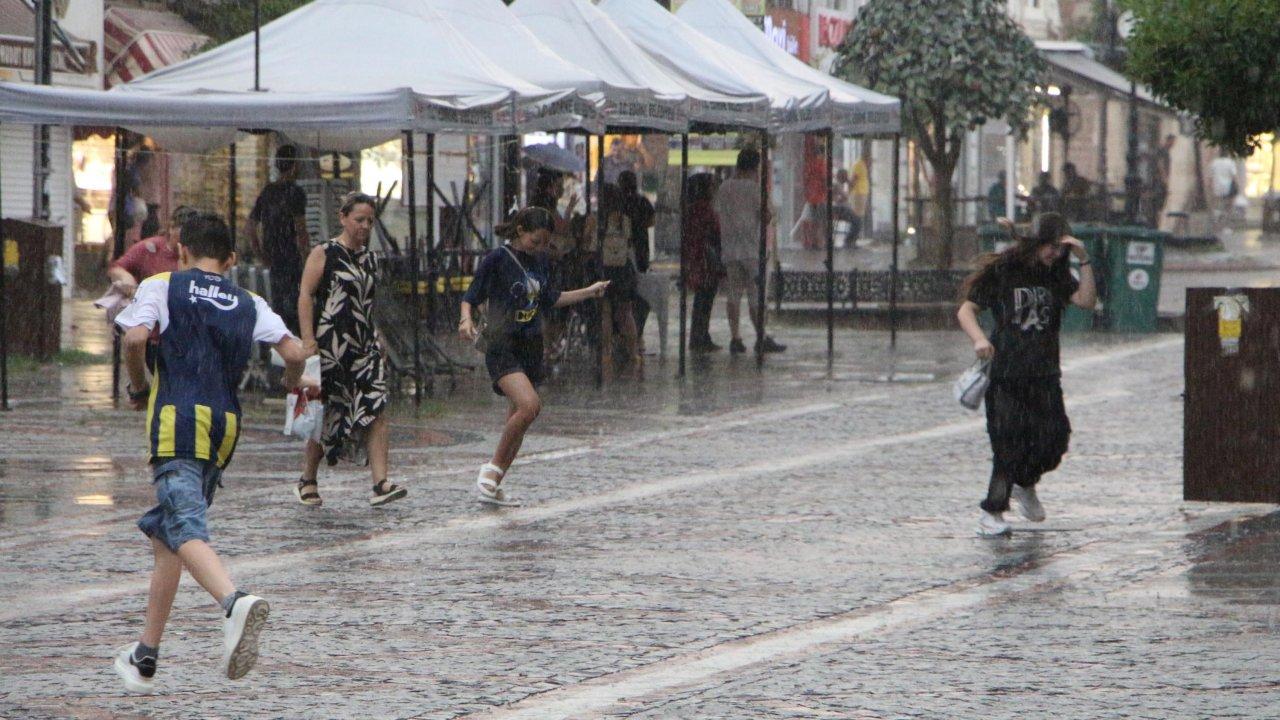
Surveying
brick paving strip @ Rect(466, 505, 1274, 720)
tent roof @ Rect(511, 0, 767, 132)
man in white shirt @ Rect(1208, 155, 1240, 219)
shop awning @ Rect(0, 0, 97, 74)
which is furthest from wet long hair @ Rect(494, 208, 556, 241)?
man in white shirt @ Rect(1208, 155, 1240, 219)

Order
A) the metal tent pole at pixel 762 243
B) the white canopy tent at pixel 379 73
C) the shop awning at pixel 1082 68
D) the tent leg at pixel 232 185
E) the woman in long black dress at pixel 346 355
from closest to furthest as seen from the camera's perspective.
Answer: the woman in long black dress at pixel 346 355 < the white canopy tent at pixel 379 73 < the tent leg at pixel 232 185 < the metal tent pole at pixel 762 243 < the shop awning at pixel 1082 68

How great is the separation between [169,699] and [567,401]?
997 cm

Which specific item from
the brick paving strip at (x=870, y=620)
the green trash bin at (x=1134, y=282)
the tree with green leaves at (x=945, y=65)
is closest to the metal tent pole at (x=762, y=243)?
the green trash bin at (x=1134, y=282)

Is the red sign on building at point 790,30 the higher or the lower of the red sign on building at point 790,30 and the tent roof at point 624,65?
the higher

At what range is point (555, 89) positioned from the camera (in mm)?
16375

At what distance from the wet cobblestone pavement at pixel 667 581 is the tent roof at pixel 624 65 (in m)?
3.55

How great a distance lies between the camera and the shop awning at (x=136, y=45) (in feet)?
95.4

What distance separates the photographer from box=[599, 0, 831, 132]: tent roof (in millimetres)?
18625

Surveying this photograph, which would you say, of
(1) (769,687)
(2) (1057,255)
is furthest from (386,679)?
(2) (1057,255)

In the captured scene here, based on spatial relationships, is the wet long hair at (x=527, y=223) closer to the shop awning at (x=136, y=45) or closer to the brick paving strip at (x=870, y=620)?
the brick paving strip at (x=870, y=620)

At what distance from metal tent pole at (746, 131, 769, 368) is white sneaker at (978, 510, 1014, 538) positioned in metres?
9.19

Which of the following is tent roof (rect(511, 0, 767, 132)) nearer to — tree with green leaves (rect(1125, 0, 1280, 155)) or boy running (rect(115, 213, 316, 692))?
tree with green leaves (rect(1125, 0, 1280, 155))

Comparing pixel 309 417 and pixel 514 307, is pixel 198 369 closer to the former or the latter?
pixel 309 417

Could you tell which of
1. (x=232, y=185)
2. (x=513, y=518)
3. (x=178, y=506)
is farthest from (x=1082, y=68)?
(x=178, y=506)
